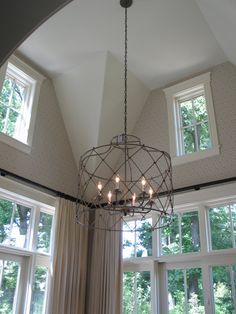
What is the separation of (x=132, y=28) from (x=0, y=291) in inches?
156

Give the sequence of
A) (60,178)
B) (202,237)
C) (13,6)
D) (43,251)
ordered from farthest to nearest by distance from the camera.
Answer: (60,178), (43,251), (202,237), (13,6)

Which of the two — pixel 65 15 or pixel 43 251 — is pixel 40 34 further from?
pixel 43 251

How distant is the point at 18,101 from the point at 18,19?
4.10 m

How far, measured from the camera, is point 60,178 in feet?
18.4

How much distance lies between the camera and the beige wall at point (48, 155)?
4.99 meters

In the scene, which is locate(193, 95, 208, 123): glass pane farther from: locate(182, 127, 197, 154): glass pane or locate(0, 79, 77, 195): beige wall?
locate(0, 79, 77, 195): beige wall

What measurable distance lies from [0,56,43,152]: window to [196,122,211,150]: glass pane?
2.61 metres

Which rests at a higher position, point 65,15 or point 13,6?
point 65,15

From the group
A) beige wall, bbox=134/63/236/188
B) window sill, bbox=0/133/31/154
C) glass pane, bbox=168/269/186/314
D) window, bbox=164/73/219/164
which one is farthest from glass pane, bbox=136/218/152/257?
window sill, bbox=0/133/31/154

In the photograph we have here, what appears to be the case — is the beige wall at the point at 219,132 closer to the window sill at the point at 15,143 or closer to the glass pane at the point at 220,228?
the glass pane at the point at 220,228

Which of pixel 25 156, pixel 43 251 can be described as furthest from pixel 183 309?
pixel 25 156

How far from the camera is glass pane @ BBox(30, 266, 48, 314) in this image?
15.6ft

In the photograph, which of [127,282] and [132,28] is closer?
[132,28]

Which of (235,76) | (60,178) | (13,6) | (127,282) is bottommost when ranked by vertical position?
(127,282)
